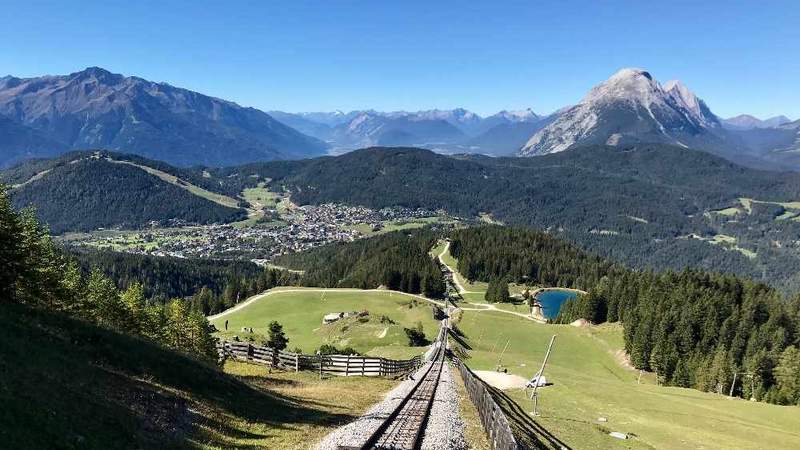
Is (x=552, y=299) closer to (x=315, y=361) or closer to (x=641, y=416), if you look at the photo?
(x=641, y=416)

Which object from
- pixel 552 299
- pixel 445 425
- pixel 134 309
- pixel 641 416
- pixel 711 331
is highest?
pixel 445 425

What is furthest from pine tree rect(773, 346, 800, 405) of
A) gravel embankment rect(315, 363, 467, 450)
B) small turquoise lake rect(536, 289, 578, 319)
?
gravel embankment rect(315, 363, 467, 450)

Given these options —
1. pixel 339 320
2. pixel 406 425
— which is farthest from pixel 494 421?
pixel 339 320

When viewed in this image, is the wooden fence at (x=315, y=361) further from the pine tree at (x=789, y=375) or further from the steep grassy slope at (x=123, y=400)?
the pine tree at (x=789, y=375)

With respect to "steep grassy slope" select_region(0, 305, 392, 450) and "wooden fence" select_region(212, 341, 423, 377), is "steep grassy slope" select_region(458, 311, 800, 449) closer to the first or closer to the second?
"wooden fence" select_region(212, 341, 423, 377)

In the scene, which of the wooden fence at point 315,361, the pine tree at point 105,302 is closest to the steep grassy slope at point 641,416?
the wooden fence at point 315,361

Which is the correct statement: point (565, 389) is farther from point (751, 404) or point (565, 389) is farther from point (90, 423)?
point (90, 423)

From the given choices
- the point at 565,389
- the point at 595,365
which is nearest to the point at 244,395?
the point at 565,389
